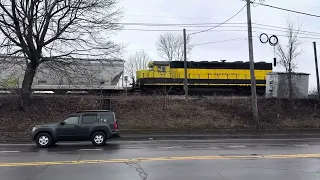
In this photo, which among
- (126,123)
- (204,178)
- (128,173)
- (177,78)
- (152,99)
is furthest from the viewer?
(177,78)

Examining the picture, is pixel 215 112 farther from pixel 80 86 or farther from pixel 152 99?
pixel 80 86

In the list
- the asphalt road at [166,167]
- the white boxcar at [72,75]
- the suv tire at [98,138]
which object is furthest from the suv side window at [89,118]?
the white boxcar at [72,75]

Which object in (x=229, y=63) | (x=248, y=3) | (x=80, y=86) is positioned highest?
(x=248, y=3)

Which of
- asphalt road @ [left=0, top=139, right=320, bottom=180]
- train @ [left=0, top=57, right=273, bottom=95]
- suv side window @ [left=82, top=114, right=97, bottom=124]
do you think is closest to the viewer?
asphalt road @ [left=0, top=139, right=320, bottom=180]

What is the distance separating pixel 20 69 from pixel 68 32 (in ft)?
18.1

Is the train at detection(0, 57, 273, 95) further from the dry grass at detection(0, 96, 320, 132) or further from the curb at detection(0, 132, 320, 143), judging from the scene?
the curb at detection(0, 132, 320, 143)

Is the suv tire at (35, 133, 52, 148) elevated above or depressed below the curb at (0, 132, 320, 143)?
above

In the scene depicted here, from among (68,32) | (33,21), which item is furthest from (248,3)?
(33,21)

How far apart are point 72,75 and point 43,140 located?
12584mm

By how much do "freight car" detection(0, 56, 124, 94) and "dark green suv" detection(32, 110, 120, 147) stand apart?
9.69 meters

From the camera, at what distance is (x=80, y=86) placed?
1181 inches

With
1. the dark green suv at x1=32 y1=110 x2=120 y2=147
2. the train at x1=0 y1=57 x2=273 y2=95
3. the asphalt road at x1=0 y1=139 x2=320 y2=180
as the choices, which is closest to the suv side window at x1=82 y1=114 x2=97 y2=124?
the dark green suv at x1=32 y1=110 x2=120 y2=147

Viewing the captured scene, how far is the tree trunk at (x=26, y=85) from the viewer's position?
25978 mm

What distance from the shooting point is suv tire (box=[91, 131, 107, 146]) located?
16766mm
